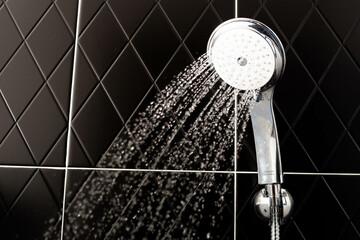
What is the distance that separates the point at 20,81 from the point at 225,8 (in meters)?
0.55

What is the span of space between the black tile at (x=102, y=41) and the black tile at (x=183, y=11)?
134mm

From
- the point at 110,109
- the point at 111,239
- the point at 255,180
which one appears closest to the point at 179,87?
the point at 110,109

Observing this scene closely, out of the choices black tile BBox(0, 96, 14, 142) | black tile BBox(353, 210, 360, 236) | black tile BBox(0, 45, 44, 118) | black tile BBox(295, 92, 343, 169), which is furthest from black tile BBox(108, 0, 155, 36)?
black tile BBox(353, 210, 360, 236)

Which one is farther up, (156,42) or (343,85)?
(343,85)

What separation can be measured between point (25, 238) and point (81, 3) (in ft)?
1.95

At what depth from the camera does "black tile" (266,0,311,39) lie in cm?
99

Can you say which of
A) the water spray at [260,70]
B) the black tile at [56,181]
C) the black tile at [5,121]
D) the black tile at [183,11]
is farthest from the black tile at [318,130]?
the black tile at [5,121]

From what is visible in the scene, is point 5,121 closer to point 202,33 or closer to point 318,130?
point 202,33

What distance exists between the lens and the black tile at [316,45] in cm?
98

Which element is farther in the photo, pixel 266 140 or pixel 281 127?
pixel 281 127

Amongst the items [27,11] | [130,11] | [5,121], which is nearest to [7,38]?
[27,11]

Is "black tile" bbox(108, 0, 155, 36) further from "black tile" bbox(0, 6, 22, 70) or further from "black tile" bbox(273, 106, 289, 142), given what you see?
"black tile" bbox(273, 106, 289, 142)

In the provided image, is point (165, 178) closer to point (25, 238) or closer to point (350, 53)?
point (25, 238)

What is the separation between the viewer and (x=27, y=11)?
1.01 meters
